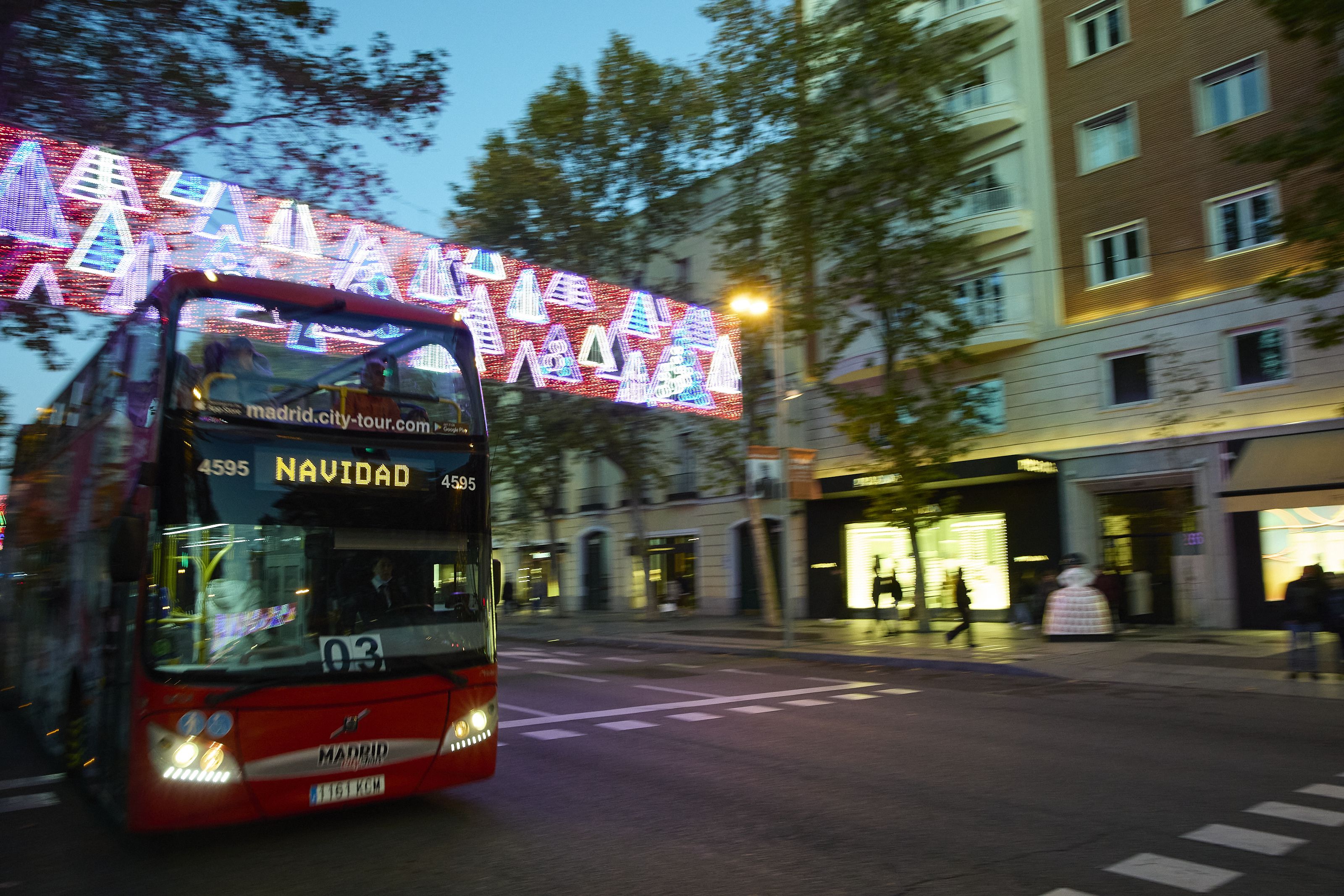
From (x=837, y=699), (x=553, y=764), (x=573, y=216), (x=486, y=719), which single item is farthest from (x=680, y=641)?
(x=486, y=719)

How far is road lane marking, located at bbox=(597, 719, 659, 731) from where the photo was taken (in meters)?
10.3

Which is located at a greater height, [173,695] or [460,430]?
[460,430]

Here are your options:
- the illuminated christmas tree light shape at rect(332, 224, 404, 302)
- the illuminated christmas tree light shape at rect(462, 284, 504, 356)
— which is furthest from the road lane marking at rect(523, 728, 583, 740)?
the illuminated christmas tree light shape at rect(462, 284, 504, 356)

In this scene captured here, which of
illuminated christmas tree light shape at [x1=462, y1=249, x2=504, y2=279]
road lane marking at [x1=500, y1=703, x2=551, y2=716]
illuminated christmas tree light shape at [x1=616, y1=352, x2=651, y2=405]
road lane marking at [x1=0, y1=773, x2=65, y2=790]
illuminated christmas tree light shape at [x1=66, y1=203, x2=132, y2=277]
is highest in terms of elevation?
illuminated christmas tree light shape at [x1=462, y1=249, x2=504, y2=279]

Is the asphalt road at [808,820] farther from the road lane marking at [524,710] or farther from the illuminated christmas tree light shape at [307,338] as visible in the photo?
the illuminated christmas tree light shape at [307,338]

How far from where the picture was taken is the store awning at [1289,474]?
17188 millimetres

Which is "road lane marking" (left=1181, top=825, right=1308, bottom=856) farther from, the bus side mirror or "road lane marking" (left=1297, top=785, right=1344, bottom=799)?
the bus side mirror

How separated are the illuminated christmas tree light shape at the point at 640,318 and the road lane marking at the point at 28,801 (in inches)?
503

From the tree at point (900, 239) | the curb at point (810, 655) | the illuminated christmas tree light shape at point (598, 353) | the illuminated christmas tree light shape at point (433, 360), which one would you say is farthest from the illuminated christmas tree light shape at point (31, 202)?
the tree at point (900, 239)

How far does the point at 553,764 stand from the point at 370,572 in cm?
309

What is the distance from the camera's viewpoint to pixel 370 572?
611 cm

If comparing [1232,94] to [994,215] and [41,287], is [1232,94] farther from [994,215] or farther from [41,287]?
[41,287]

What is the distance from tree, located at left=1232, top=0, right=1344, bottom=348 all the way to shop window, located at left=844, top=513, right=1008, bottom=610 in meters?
11.6

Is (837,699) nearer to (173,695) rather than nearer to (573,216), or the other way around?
(173,695)
